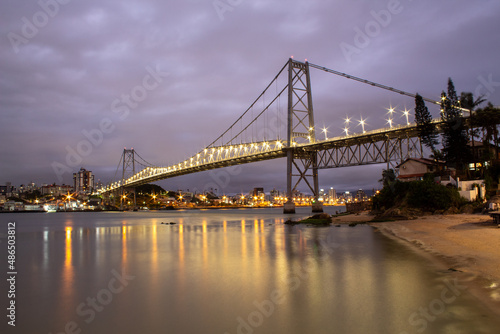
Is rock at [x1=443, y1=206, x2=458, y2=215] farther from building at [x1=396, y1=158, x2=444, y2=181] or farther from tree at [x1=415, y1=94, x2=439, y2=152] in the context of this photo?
tree at [x1=415, y1=94, x2=439, y2=152]

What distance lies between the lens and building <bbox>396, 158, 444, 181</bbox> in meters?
36.1

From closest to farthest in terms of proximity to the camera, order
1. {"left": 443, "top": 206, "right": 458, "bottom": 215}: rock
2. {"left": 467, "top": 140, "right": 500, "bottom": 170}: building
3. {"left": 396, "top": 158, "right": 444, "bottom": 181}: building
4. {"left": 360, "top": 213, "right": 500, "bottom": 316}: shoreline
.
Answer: {"left": 360, "top": 213, "right": 500, "bottom": 316}: shoreline
{"left": 443, "top": 206, "right": 458, "bottom": 215}: rock
{"left": 467, "top": 140, "right": 500, "bottom": 170}: building
{"left": 396, "top": 158, "right": 444, "bottom": 181}: building

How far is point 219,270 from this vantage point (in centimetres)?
1171

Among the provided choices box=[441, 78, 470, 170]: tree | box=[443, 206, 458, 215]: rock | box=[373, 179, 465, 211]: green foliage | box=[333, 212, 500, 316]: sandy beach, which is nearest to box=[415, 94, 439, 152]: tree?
box=[441, 78, 470, 170]: tree

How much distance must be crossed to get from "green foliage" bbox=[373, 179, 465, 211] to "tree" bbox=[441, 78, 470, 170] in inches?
235

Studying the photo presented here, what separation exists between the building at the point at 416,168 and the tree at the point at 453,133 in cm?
143

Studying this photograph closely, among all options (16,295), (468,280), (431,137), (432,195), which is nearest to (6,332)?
(16,295)

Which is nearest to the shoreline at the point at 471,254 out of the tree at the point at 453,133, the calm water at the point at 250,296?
the calm water at the point at 250,296

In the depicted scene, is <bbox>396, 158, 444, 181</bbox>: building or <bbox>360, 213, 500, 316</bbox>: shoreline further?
<bbox>396, 158, 444, 181</bbox>: building

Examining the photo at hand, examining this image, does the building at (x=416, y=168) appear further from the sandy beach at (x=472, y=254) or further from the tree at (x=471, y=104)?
the sandy beach at (x=472, y=254)

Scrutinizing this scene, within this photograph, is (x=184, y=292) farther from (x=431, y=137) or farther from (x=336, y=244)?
(x=431, y=137)

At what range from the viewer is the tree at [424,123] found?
1528 inches

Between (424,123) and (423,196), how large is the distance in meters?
13.0

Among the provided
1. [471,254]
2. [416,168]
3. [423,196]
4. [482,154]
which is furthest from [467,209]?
[471,254]
